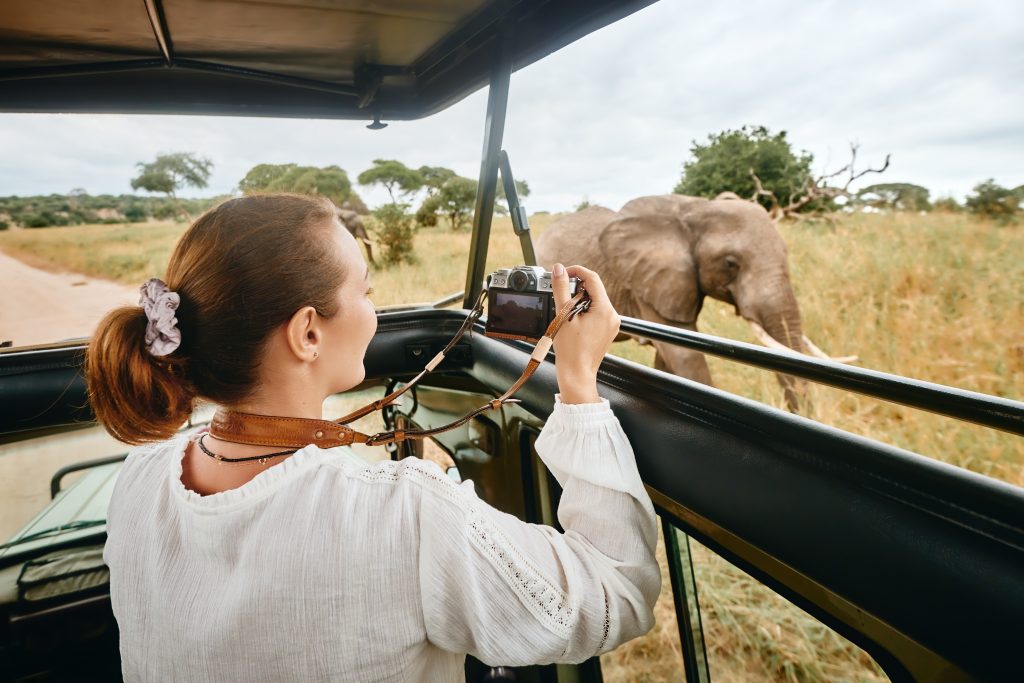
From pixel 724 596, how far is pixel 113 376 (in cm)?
127

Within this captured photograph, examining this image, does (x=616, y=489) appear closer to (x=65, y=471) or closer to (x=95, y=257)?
(x=95, y=257)

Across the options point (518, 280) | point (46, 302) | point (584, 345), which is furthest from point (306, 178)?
point (584, 345)

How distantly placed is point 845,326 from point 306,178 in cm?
342

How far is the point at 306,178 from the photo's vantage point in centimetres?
225

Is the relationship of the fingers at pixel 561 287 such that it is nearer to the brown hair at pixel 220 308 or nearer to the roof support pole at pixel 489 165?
the brown hair at pixel 220 308

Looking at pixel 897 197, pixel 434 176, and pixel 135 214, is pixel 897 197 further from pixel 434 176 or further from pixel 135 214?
pixel 135 214

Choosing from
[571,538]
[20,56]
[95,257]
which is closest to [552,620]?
[571,538]

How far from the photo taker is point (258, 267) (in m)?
0.72

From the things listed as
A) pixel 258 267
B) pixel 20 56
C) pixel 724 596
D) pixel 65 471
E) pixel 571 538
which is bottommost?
pixel 65 471

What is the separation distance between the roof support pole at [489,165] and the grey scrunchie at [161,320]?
47.4 inches

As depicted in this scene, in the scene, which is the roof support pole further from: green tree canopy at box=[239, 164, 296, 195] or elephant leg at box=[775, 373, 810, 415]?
elephant leg at box=[775, 373, 810, 415]

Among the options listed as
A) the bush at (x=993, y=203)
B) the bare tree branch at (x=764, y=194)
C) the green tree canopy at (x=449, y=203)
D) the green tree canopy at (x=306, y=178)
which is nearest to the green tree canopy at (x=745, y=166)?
the bare tree branch at (x=764, y=194)

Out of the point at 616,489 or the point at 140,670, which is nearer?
the point at 140,670

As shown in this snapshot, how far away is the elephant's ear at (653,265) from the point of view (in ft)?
14.9
